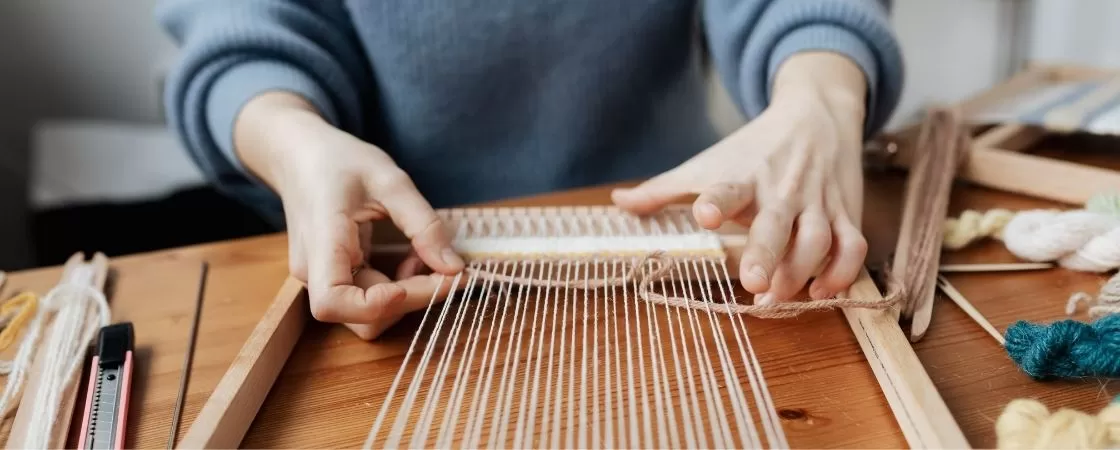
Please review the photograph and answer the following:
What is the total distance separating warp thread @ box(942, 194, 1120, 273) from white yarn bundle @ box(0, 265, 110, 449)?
70 cm

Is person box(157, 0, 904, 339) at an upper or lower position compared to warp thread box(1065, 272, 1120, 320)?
upper

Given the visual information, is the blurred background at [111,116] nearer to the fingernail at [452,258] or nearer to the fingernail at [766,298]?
the fingernail at [452,258]

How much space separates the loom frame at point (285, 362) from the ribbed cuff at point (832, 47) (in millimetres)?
282

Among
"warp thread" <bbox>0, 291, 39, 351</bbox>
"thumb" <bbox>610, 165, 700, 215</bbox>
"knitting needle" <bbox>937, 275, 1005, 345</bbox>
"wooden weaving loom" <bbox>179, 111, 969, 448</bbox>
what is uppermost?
"thumb" <bbox>610, 165, 700, 215</bbox>

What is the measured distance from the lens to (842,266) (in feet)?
1.92

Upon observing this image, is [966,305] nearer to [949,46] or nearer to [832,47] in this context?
[832,47]

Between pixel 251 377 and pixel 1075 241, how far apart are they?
0.62 meters

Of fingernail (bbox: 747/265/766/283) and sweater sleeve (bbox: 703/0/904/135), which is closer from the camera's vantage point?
fingernail (bbox: 747/265/766/283)

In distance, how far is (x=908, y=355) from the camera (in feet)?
1.63

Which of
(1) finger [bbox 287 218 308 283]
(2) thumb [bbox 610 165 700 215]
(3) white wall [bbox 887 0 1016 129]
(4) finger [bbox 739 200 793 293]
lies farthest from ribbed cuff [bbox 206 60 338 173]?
(3) white wall [bbox 887 0 1016 129]

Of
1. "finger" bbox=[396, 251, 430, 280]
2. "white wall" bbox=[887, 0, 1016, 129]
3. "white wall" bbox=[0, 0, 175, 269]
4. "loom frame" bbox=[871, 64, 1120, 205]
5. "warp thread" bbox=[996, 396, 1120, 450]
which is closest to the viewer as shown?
"warp thread" bbox=[996, 396, 1120, 450]

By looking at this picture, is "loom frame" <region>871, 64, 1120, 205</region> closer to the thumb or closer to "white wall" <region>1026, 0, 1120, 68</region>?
the thumb

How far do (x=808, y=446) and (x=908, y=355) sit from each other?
0.10 metres

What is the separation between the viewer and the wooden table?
1.58ft
